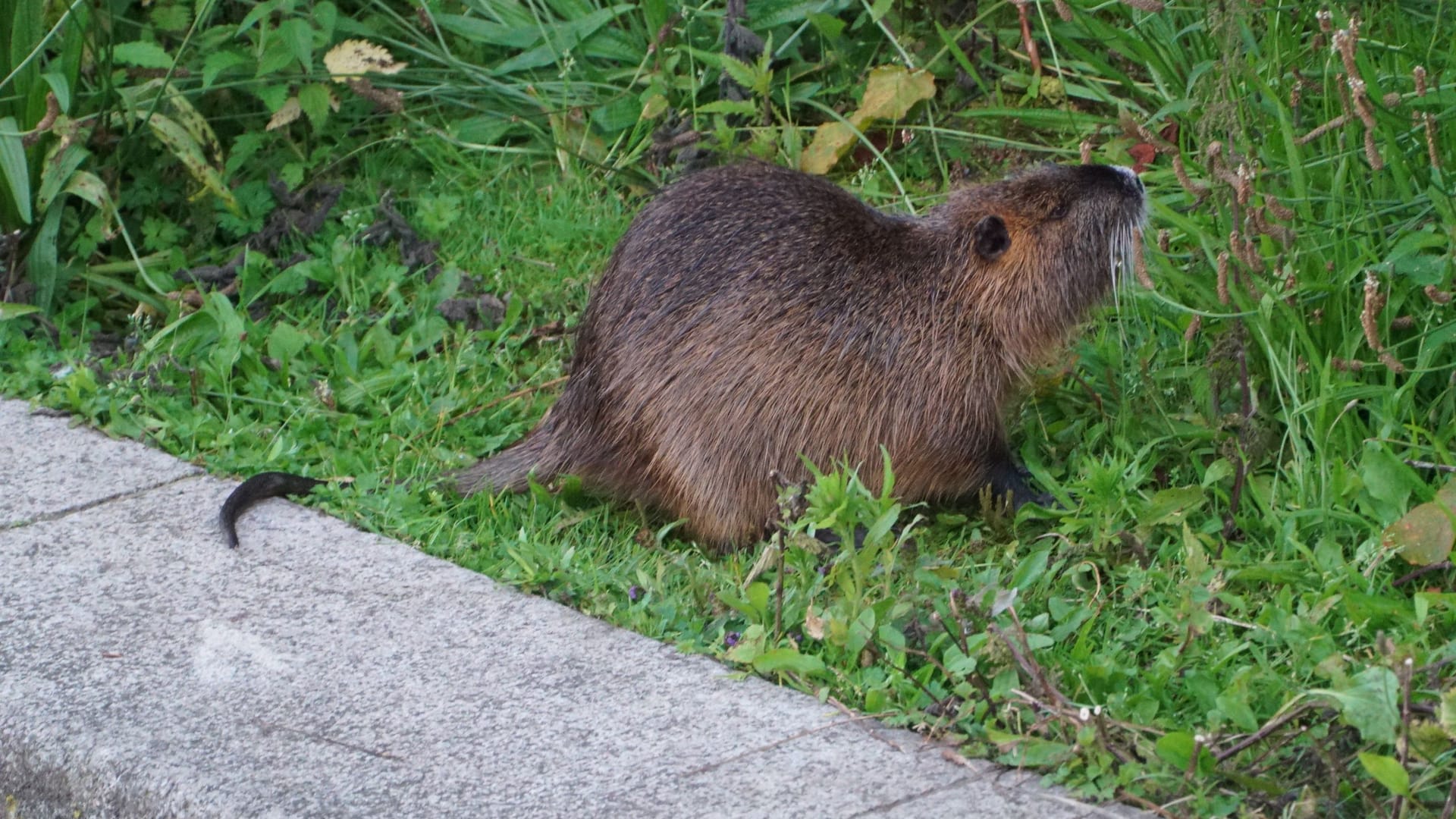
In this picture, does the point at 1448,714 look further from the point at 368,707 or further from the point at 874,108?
the point at 874,108

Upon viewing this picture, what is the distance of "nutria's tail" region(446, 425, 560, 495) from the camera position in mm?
3395

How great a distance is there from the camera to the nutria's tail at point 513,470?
339 cm

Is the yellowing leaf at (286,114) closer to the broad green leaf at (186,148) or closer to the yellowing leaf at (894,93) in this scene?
the broad green leaf at (186,148)

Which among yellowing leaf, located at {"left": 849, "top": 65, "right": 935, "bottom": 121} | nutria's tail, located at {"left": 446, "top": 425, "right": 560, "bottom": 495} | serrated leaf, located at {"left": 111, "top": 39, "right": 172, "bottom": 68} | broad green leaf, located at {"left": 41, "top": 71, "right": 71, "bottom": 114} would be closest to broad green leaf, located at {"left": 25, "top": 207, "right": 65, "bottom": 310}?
broad green leaf, located at {"left": 41, "top": 71, "right": 71, "bottom": 114}

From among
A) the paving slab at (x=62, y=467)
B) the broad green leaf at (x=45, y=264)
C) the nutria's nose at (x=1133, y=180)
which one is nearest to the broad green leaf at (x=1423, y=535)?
the nutria's nose at (x=1133, y=180)

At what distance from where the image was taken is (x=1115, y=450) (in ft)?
10.8

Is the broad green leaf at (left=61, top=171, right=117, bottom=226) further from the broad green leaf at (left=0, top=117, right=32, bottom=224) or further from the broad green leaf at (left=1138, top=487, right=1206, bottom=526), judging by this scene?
the broad green leaf at (left=1138, top=487, right=1206, bottom=526)

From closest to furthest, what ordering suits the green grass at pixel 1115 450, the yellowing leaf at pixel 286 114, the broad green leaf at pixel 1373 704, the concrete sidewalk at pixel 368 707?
the broad green leaf at pixel 1373 704 → the concrete sidewalk at pixel 368 707 → the green grass at pixel 1115 450 → the yellowing leaf at pixel 286 114

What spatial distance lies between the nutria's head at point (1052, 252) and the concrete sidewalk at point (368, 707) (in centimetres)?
117

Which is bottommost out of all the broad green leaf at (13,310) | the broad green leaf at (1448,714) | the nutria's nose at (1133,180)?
the broad green leaf at (13,310)

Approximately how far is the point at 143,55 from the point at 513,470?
175cm

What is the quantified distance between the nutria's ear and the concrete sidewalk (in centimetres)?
120

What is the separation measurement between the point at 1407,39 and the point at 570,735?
205 centimetres

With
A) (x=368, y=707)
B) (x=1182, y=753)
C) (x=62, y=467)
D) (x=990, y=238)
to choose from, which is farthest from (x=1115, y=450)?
(x=62, y=467)
